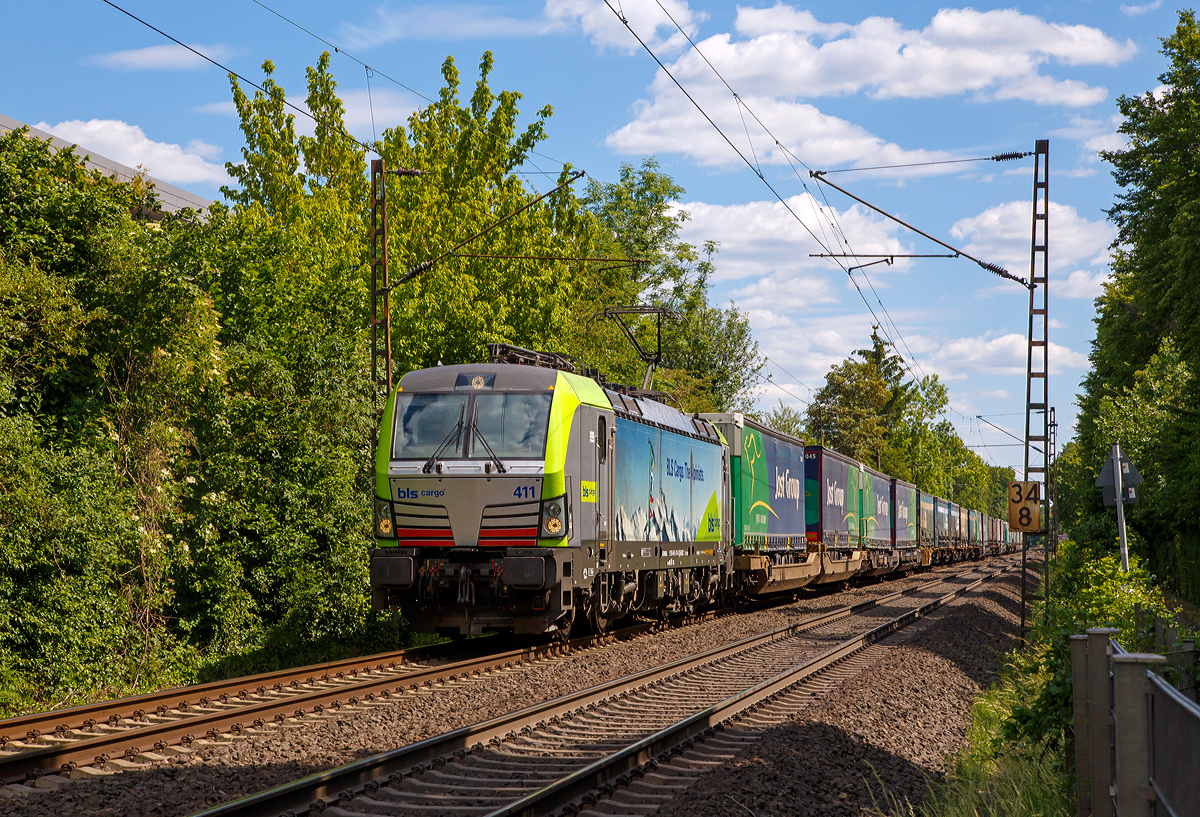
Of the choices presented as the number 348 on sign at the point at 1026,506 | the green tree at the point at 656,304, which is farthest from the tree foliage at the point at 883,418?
the number 348 on sign at the point at 1026,506

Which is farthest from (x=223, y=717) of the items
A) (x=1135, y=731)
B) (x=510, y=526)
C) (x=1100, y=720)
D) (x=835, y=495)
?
(x=835, y=495)

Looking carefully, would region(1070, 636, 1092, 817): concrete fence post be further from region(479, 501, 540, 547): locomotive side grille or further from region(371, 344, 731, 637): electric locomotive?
region(479, 501, 540, 547): locomotive side grille

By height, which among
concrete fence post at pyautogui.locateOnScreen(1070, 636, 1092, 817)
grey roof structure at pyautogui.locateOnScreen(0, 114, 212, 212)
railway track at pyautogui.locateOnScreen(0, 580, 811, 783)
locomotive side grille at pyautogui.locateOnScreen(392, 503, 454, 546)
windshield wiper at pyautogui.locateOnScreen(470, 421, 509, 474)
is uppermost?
grey roof structure at pyautogui.locateOnScreen(0, 114, 212, 212)

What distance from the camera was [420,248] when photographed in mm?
32812

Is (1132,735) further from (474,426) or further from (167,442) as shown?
(167,442)

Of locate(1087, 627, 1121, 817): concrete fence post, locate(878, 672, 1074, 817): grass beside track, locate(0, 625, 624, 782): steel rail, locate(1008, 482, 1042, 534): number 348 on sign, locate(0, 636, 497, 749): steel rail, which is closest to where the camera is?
locate(1087, 627, 1121, 817): concrete fence post

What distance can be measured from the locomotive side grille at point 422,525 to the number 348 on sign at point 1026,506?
382 inches

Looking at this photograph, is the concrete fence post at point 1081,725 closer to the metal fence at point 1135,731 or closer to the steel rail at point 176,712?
the metal fence at point 1135,731

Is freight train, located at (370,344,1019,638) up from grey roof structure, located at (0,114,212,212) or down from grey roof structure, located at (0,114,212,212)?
down

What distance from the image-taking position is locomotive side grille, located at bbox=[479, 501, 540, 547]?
13.5 metres

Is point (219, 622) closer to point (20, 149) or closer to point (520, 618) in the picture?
point (520, 618)

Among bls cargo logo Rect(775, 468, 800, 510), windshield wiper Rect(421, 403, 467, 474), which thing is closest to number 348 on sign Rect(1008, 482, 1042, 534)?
bls cargo logo Rect(775, 468, 800, 510)

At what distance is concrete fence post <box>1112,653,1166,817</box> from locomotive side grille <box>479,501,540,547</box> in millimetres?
9839

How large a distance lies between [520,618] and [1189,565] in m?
26.6
